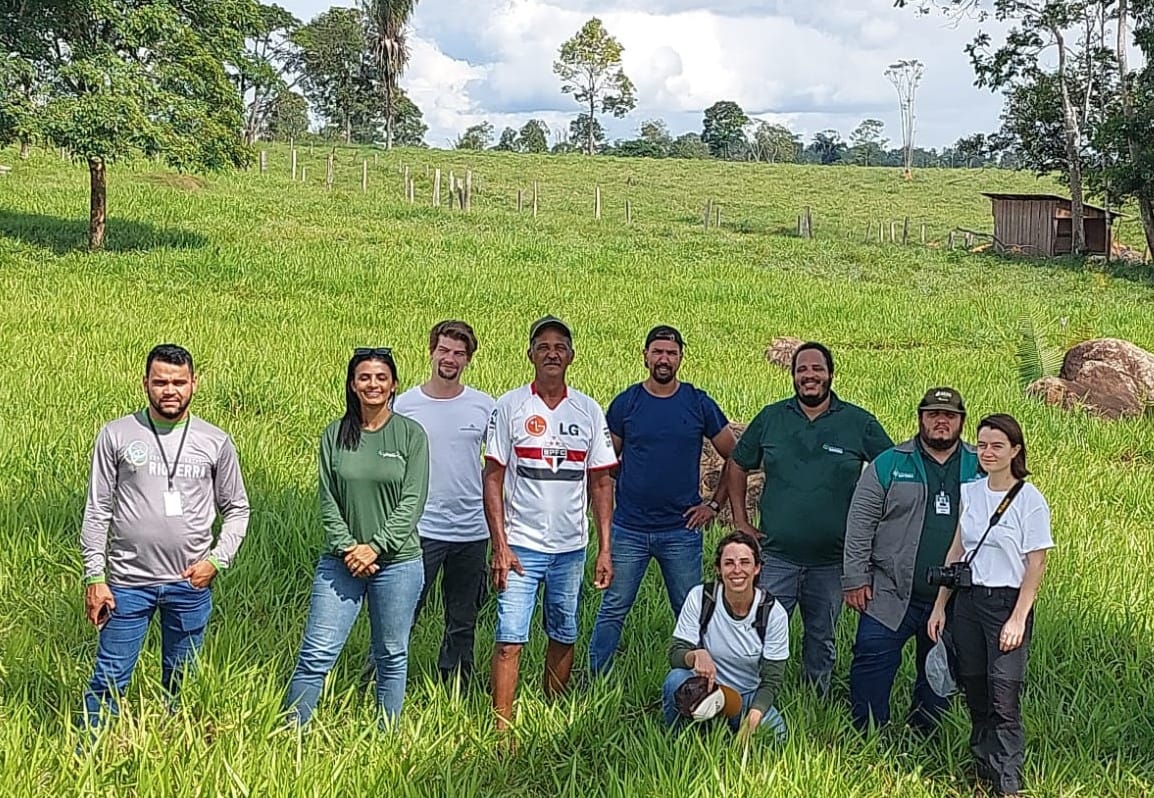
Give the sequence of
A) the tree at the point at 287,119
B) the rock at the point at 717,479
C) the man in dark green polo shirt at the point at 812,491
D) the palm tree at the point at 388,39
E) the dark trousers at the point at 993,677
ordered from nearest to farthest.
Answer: the dark trousers at the point at 993,677, the man in dark green polo shirt at the point at 812,491, the rock at the point at 717,479, the palm tree at the point at 388,39, the tree at the point at 287,119

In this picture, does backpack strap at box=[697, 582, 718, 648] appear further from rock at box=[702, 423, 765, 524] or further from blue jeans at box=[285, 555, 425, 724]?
rock at box=[702, 423, 765, 524]

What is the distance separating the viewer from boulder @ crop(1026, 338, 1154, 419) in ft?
39.0

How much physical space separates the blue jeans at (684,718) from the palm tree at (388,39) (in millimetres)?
59713

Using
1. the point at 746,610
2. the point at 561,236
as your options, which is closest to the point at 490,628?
the point at 746,610

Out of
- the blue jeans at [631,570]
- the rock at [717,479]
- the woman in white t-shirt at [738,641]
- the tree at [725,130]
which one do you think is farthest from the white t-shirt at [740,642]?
the tree at [725,130]

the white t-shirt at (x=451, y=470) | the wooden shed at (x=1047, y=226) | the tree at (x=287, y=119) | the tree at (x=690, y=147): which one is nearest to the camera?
the white t-shirt at (x=451, y=470)

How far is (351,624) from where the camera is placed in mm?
4430

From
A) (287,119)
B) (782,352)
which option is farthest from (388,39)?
(782,352)

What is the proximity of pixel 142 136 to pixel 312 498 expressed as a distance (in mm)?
14263

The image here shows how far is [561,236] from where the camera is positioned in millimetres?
28625

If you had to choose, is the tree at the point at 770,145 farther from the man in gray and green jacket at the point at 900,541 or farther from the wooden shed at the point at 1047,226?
the man in gray and green jacket at the point at 900,541

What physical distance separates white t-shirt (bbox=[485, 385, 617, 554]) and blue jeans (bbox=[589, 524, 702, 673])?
0.47 m

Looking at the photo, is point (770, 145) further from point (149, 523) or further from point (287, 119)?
point (149, 523)

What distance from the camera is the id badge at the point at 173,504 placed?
425cm
